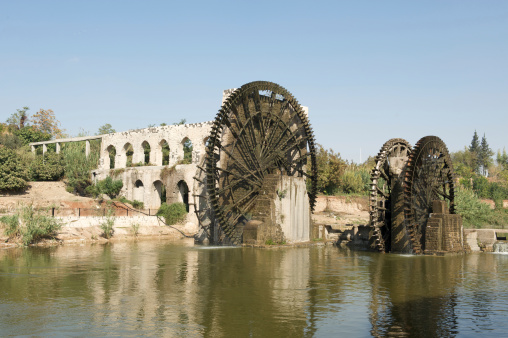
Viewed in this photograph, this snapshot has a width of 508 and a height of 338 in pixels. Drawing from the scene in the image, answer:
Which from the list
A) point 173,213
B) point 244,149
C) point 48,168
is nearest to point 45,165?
point 48,168

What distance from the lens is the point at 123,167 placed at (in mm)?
32156

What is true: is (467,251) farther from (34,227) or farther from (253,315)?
(34,227)

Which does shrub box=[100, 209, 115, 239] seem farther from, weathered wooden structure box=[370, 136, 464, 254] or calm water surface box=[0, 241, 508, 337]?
weathered wooden structure box=[370, 136, 464, 254]

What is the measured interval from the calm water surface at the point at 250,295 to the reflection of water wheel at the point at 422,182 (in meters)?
1.59

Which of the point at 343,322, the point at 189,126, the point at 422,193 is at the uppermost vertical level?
the point at 189,126

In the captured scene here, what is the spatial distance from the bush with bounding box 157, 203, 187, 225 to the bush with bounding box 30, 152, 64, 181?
12827mm

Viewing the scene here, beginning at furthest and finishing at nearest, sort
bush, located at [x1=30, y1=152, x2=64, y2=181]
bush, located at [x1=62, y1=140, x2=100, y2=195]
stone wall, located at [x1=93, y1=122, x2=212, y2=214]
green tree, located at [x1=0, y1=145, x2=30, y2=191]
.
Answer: bush, located at [x1=30, y1=152, x2=64, y2=181]
bush, located at [x1=62, y1=140, x2=100, y2=195]
green tree, located at [x1=0, y1=145, x2=30, y2=191]
stone wall, located at [x1=93, y1=122, x2=212, y2=214]

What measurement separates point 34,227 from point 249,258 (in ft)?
27.3

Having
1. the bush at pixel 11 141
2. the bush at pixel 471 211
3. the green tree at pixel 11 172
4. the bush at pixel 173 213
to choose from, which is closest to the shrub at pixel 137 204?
the bush at pixel 173 213

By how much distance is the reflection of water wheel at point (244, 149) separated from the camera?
19750 millimetres

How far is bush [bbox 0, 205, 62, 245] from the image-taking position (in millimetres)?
18297

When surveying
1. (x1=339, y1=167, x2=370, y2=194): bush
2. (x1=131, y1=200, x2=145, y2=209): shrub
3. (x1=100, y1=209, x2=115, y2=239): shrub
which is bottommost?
(x1=100, y1=209, x2=115, y2=239): shrub

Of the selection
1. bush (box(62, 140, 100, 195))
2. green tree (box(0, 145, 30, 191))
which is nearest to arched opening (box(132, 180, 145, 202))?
bush (box(62, 140, 100, 195))

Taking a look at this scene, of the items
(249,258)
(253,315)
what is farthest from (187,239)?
(253,315)
